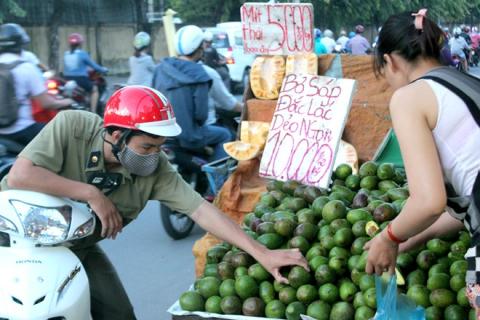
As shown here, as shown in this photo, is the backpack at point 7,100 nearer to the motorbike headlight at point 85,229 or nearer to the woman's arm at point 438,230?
the motorbike headlight at point 85,229

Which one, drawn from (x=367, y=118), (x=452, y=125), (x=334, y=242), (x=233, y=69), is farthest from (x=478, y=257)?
(x=233, y=69)

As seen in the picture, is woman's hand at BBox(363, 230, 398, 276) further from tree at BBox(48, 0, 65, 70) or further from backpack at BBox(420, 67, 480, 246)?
tree at BBox(48, 0, 65, 70)

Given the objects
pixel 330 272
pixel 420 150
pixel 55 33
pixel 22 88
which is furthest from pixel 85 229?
pixel 55 33

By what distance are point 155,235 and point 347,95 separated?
279cm

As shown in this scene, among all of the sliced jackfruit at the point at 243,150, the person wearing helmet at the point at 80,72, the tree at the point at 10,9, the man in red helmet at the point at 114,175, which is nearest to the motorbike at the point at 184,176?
the sliced jackfruit at the point at 243,150

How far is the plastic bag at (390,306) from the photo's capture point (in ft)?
8.17

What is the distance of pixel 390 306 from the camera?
251cm

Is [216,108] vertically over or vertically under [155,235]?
over

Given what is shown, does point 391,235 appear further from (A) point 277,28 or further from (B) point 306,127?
(A) point 277,28

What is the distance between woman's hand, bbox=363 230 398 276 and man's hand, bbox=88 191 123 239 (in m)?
0.97

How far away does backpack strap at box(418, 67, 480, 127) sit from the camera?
211 centimetres

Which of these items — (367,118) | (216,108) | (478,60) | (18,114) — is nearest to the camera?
(367,118)

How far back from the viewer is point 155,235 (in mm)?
6605

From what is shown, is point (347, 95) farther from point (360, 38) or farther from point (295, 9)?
point (360, 38)
